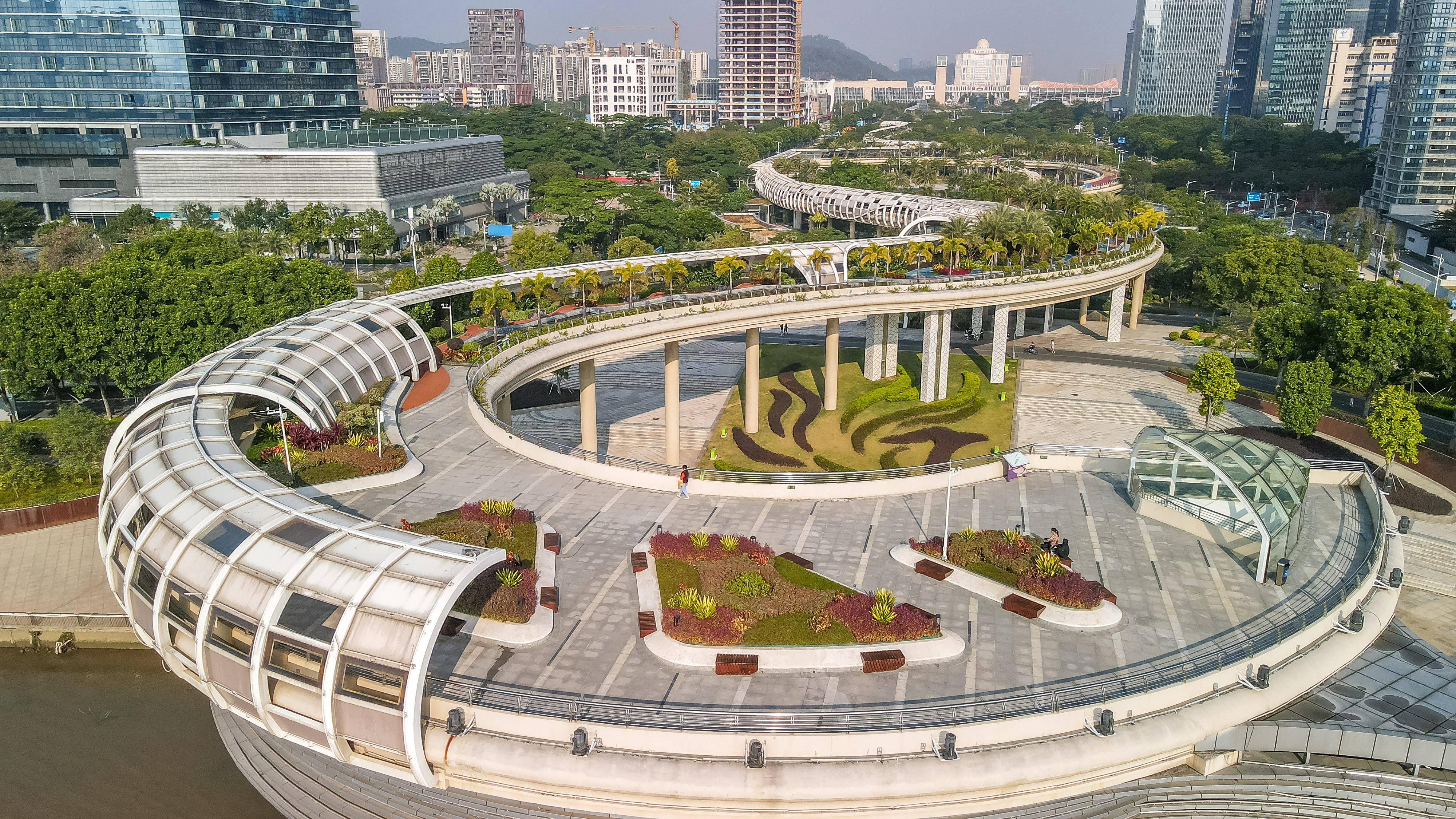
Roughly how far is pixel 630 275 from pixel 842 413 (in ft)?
60.4

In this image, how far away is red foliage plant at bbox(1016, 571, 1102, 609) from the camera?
28.7 metres

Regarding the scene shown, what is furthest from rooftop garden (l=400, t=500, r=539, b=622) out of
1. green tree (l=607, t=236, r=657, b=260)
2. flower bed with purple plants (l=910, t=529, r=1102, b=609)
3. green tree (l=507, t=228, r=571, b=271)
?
green tree (l=607, t=236, r=657, b=260)

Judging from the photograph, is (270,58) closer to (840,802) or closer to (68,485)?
(68,485)

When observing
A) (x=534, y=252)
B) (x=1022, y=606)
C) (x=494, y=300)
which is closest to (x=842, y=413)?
(x=494, y=300)

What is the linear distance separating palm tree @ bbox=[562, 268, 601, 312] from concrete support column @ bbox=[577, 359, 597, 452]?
4532mm

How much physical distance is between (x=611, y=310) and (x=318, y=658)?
3595 cm

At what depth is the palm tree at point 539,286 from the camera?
189 feet

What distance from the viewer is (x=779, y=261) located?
2798 inches

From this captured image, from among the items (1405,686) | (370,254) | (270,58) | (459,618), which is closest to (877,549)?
(459,618)

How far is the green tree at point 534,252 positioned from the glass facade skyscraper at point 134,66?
252 ft

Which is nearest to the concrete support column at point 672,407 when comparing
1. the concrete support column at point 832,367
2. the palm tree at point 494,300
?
the palm tree at point 494,300

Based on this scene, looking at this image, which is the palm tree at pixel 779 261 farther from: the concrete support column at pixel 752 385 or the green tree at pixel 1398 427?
the green tree at pixel 1398 427

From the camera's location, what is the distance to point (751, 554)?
31391mm

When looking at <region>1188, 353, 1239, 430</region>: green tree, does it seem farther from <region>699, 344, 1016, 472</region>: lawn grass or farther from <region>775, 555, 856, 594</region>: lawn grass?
<region>775, 555, 856, 594</region>: lawn grass
